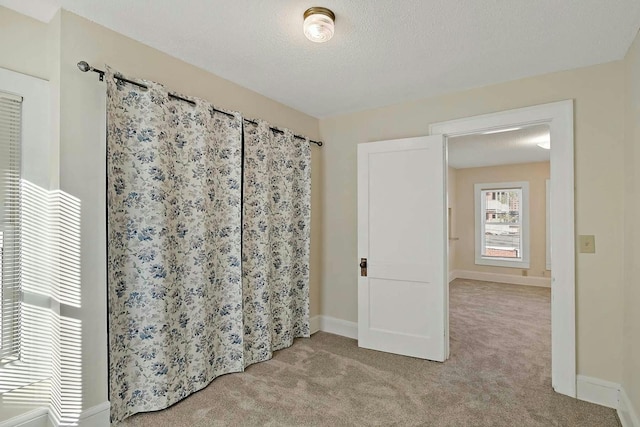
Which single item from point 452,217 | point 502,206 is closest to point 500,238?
point 502,206

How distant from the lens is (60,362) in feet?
6.12

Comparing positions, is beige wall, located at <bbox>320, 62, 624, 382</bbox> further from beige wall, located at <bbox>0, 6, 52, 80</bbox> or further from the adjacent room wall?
the adjacent room wall

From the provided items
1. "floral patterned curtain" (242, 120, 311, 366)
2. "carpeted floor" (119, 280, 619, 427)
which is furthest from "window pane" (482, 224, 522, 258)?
"floral patterned curtain" (242, 120, 311, 366)

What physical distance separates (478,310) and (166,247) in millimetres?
4391

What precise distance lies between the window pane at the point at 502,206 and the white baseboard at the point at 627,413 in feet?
17.3

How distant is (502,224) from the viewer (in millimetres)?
7145

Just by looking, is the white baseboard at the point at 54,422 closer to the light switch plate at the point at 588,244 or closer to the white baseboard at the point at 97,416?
the white baseboard at the point at 97,416

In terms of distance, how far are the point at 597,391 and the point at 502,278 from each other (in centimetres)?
486

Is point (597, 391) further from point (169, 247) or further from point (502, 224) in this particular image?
point (502, 224)

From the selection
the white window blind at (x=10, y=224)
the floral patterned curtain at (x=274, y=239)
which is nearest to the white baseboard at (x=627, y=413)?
the floral patterned curtain at (x=274, y=239)

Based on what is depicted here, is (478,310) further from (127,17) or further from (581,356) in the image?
(127,17)

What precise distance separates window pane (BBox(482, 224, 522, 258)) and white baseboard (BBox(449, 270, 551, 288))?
0.43m

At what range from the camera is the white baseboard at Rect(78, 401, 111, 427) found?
1916mm

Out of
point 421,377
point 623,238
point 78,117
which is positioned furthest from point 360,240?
point 78,117
